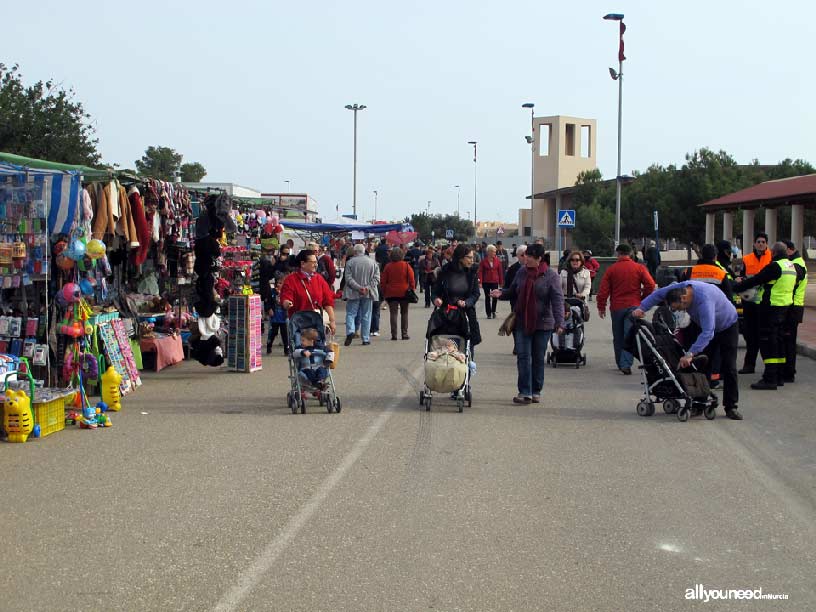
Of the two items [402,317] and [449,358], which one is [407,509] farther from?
[402,317]

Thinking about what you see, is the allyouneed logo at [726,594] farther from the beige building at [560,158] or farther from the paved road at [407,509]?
the beige building at [560,158]

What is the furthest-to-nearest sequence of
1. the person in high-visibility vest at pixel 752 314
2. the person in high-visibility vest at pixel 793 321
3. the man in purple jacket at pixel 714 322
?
1. the person in high-visibility vest at pixel 752 314
2. the person in high-visibility vest at pixel 793 321
3. the man in purple jacket at pixel 714 322

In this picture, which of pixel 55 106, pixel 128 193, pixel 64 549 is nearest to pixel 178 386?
pixel 128 193

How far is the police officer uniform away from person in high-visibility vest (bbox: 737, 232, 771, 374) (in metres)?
0.27

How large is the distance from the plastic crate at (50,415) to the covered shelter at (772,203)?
2584cm

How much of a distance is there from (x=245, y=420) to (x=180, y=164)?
8615 centimetres

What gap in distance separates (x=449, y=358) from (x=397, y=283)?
8031 mm

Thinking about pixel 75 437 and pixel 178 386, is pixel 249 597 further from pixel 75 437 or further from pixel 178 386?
pixel 178 386

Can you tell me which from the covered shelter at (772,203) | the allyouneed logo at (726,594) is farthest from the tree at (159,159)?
the allyouneed logo at (726,594)

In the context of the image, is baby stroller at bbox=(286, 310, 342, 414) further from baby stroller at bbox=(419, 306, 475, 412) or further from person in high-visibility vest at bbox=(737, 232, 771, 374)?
person in high-visibility vest at bbox=(737, 232, 771, 374)

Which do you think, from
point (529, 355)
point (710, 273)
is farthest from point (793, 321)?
point (529, 355)

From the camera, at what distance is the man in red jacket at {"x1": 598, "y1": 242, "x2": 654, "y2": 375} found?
14.0 m

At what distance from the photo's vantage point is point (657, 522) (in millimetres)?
6367

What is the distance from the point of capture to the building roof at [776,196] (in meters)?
32.4
